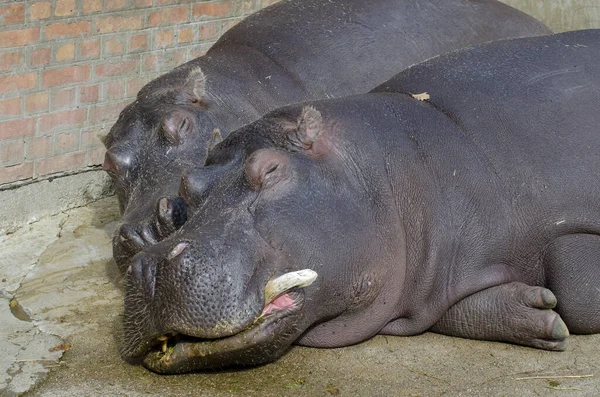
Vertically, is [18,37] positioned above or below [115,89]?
above

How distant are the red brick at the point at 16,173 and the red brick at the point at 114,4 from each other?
936 millimetres

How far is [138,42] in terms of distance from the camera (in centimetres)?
603

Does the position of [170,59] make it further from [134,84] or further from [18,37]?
[18,37]

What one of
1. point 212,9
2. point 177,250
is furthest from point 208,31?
point 177,250

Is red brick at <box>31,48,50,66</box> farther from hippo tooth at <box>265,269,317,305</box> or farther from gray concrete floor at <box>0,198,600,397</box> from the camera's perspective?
hippo tooth at <box>265,269,317,305</box>

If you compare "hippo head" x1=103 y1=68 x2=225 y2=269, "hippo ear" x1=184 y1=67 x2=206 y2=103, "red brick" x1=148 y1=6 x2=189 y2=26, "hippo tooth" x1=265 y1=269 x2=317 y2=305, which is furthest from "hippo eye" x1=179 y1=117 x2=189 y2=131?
"red brick" x1=148 y1=6 x2=189 y2=26

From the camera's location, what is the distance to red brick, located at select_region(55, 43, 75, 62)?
5574mm

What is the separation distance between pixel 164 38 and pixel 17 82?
3.49 feet

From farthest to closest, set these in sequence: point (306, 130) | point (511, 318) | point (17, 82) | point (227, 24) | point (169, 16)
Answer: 1. point (227, 24)
2. point (169, 16)
3. point (17, 82)
4. point (511, 318)
5. point (306, 130)

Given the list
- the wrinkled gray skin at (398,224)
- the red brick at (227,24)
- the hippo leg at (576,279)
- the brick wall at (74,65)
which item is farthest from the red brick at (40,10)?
the hippo leg at (576,279)

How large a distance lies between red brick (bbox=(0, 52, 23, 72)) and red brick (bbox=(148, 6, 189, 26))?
93 cm

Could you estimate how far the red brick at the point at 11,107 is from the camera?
537cm

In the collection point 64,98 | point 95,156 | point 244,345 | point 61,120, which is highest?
point 244,345

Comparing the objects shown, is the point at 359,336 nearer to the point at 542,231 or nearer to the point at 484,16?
the point at 542,231
